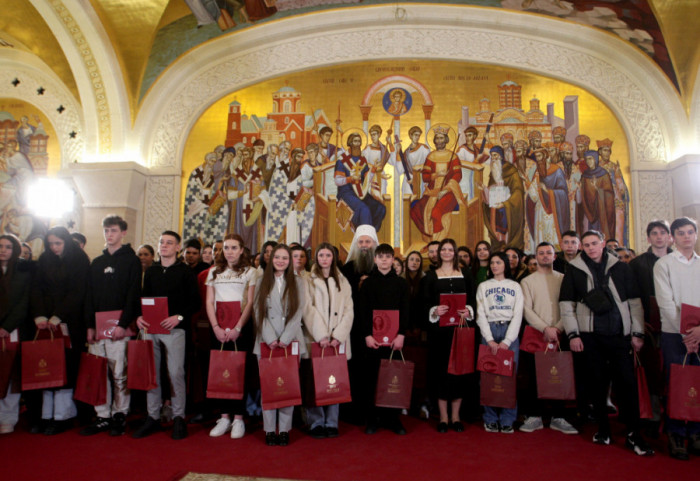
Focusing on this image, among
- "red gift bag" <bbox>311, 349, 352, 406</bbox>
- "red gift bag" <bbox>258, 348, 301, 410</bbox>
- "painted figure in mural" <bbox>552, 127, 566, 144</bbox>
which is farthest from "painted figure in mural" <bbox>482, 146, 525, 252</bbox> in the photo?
"red gift bag" <bbox>258, 348, 301, 410</bbox>

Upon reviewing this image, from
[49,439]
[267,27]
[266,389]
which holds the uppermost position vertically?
[267,27]

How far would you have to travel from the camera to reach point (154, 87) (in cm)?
981

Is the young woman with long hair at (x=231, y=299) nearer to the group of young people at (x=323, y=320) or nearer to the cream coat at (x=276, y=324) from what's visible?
the group of young people at (x=323, y=320)

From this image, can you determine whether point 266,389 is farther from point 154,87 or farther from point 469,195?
point 154,87

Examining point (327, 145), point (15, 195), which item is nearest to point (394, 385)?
point (327, 145)

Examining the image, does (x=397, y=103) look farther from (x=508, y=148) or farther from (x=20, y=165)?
(x=20, y=165)

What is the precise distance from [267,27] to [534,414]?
8.67 metres

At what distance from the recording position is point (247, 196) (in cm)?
939

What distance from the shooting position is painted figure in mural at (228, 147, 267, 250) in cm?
932

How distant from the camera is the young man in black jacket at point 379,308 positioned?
180 inches

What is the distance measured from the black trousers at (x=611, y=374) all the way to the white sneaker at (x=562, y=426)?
1.02 feet

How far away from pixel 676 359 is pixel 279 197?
6962mm

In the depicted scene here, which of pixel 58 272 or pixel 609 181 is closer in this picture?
pixel 58 272

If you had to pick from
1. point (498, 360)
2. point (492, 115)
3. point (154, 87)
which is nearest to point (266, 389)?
point (498, 360)
